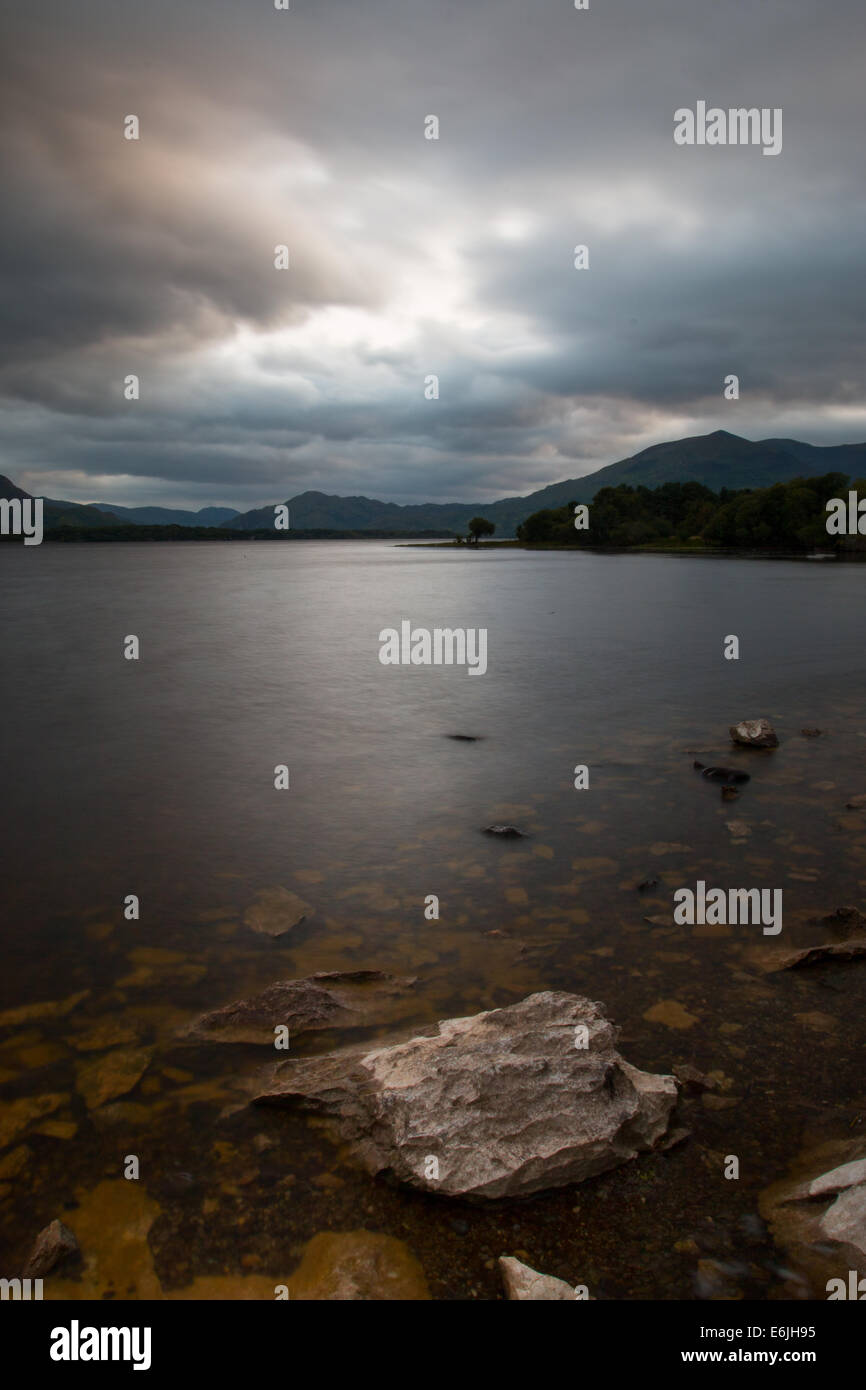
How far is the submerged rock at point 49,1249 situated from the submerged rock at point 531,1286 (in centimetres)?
327

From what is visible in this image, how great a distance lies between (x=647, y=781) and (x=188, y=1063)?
1158 cm

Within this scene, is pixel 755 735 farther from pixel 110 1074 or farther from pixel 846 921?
pixel 110 1074

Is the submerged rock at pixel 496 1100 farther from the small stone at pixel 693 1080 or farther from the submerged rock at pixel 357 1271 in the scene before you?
the submerged rock at pixel 357 1271

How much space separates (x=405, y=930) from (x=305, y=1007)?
2.12 meters

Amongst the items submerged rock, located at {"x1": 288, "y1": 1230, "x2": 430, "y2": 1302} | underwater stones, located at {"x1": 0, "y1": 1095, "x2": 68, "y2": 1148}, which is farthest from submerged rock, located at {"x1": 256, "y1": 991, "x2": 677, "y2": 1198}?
underwater stones, located at {"x1": 0, "y1": 1095, "x2": 68, "y2": 1148}

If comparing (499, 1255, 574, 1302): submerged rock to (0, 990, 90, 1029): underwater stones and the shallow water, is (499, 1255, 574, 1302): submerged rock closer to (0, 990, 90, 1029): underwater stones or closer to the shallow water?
the shallow water

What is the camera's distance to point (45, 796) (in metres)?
16.1

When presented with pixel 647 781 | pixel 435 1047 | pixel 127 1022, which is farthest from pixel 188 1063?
pixel 647 781

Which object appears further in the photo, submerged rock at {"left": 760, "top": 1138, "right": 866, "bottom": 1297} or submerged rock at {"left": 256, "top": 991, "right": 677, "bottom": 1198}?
submerged rock at {"left": 256, "top": 991, "right": 677, "bottom": 1198}

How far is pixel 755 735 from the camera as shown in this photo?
63.2ft

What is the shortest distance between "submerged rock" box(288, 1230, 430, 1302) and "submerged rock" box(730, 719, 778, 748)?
52.4ft

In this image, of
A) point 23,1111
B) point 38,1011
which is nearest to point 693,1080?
point 23,1111

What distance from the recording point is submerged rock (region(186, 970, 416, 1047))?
8.33 meters
